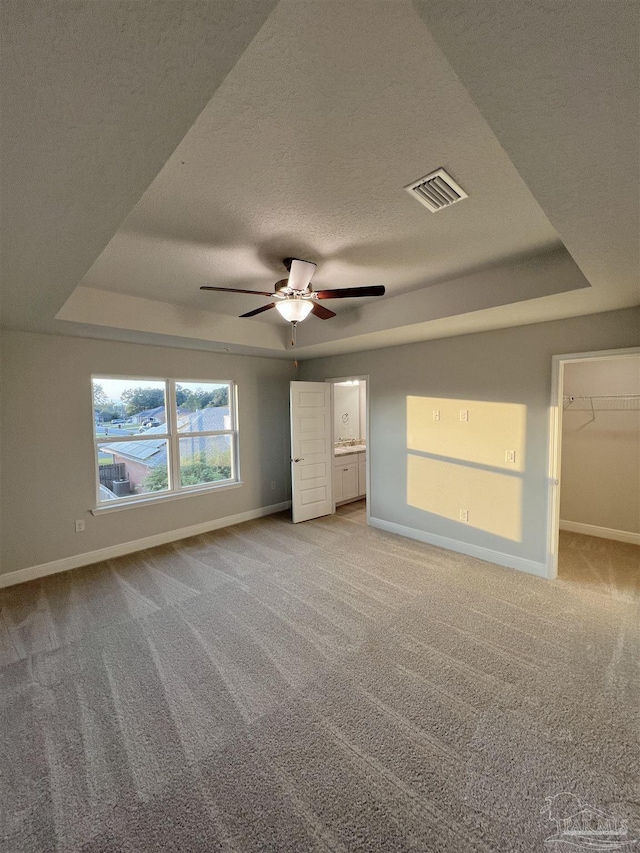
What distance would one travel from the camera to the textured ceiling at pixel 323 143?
2.54ft

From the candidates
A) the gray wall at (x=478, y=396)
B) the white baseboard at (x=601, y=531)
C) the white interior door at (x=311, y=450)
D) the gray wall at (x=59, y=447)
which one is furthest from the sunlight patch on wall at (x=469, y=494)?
the gray wall at (x=59, y=447)

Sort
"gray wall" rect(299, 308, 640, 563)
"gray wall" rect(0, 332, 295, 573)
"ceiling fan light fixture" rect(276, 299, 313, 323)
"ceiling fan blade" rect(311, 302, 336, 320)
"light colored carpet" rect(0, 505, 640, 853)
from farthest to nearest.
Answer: "gray wall" rect(0, 332, 295, 573)
"gray wall" rect(299, 308, 640, 563)
"ceiling fan blade" rect(311, 302, 336, 320)
"ceiling fan light fixture" rect(276, 299, 313, 323)
"light colored carpet" rect(0, 505, 640, 853)

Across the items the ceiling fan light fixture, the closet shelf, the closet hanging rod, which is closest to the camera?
the ceiling fan light fixture

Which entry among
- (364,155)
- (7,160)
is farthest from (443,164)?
(7,160)

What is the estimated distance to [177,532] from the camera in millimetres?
4551

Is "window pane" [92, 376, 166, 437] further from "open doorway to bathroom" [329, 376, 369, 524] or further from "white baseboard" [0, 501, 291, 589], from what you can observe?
"open doorway to bathroom" [329, 376, 369, 524]

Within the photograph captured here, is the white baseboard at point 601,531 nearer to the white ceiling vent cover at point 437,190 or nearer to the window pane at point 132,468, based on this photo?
the white ceiling vent cover at point 437,190

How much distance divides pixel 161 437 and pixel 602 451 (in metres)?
5.46

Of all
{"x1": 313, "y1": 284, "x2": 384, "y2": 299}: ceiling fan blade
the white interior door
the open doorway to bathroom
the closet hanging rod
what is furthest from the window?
the closet hanging rod

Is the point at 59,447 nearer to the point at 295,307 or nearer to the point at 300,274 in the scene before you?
the point at 295,307

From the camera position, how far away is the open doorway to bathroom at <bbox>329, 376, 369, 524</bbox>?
225 inches

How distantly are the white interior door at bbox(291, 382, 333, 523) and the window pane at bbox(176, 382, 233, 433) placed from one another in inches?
38.5

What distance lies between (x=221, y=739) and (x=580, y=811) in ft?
5.32

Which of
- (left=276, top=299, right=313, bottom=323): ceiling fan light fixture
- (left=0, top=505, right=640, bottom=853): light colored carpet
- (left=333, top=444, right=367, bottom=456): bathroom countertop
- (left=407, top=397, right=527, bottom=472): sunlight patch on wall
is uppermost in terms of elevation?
(left=276, top=299, right=313, bottom=323): ceiling fan light fixture
